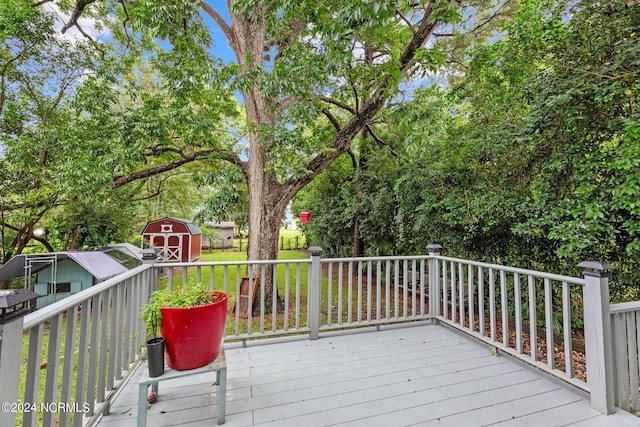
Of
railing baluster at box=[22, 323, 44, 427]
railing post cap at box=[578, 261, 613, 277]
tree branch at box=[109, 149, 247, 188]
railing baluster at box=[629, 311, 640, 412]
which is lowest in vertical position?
railing baluster at box=[629, 311, 640, 412]

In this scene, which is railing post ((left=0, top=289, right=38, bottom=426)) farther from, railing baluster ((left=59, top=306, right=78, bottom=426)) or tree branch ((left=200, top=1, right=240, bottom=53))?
tree branch ((left=200, top=1, right=240, bottom=53))

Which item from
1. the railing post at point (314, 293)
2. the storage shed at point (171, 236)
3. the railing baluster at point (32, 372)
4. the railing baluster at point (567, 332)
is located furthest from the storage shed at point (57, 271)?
the railing baluster at point (567, 332)

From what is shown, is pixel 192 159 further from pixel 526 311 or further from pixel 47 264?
pixel 526 311

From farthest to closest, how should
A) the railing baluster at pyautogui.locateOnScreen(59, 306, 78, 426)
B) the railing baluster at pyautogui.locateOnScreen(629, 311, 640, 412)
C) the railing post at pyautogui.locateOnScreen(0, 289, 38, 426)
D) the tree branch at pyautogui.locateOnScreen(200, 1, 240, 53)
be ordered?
the tree branch at pyautogui.locateOnScreen(200, 1, 240, 53)
the railing baluster at pyautogui.locateOnScreen(629, 311, 640, 412)
the railing baluster at pyautogui.locateOnScreen(59, 306, 78, 426)
the railing post at pyautogui.locateOnScreen(0, 289, 38, 426)

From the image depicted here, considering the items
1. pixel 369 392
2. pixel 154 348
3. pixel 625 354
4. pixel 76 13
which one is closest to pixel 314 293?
pixel 369 392

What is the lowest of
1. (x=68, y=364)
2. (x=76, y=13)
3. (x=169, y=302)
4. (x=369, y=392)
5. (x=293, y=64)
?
(x=369, y=392)

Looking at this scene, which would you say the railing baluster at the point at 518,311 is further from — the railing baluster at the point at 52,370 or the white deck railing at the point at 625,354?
the railing baluster at the point at 52,370

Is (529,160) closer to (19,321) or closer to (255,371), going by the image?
(255,371)

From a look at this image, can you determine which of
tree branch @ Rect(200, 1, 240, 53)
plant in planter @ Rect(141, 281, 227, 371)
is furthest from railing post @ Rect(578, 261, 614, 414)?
tree branch @ Rect(200, 1, 240, 53)

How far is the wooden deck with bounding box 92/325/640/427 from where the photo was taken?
6.14 ft

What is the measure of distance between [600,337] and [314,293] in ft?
7.63

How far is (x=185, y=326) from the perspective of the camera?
173 centimetres

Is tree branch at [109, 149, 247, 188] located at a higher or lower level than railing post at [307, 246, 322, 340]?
higher

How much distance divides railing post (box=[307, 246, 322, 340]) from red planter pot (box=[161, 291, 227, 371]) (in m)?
1.44
